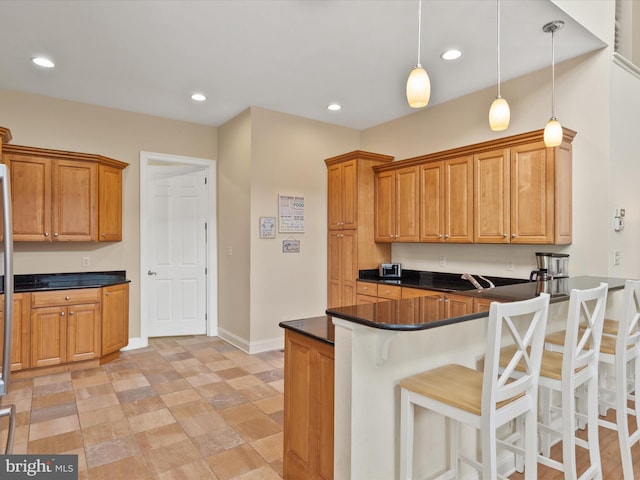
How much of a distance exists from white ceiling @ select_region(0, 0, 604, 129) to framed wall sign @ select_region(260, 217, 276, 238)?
139 centimetres

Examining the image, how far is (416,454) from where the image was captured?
185cm

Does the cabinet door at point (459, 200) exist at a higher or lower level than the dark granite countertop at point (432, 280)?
higher

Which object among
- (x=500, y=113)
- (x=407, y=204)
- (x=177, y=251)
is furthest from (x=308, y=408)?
(x=177, y=251)

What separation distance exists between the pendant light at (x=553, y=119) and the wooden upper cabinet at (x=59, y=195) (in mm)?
4316

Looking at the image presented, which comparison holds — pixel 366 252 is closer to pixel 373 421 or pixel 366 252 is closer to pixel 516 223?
pixel 516 223

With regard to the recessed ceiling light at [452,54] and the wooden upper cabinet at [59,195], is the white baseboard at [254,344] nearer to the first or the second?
the wooden upper cabinet at [59,195]

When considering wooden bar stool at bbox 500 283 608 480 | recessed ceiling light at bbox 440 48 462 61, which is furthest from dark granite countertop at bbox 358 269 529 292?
recessed ceiling light at bbox 440 48 462 61

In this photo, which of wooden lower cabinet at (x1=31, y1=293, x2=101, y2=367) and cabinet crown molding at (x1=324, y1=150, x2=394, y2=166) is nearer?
wooden lower cabinet at (x1=31, y1=293, x2=101, y2=367)

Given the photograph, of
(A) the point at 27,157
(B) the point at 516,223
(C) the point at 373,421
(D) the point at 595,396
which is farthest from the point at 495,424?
(A) the point at 27,157

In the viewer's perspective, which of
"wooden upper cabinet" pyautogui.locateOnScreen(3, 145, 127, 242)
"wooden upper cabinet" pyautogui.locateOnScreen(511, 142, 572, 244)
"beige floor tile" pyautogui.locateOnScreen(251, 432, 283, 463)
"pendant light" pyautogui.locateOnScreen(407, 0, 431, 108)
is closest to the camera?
"pendant light" pyautogui.locateOnScreen(407, 0, 431, 108)

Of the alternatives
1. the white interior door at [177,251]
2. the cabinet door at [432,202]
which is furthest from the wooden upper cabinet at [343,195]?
the white interior door at [177,251]

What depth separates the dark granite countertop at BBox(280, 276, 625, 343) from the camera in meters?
1.58

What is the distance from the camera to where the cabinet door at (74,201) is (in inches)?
161

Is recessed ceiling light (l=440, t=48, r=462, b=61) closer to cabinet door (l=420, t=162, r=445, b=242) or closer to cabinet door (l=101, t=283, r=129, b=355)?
cabinet door (l=420, t=162, r=445, b=242)
